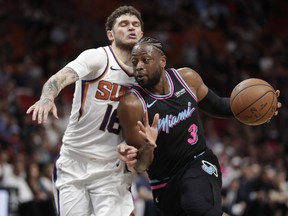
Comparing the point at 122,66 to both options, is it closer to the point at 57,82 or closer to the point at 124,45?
the point at 124,45

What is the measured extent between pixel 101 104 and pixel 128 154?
0.63m

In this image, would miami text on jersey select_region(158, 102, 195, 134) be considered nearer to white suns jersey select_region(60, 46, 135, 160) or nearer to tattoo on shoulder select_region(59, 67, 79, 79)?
white suns jersey select_region(60, 46, 135, 160)

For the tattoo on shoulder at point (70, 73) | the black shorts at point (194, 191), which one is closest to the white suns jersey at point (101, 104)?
the tattoo on shoulder at point (70, 73)

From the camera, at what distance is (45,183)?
1127 cm

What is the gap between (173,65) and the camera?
17594 mm

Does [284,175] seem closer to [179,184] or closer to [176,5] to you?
[179,184]

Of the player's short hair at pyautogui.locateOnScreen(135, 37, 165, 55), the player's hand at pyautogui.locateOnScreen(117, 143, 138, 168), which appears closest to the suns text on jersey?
the player's short hair at pyautogui.locateOnScreen(135, 37, 165, 55)

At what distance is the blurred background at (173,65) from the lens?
1120 centimetres

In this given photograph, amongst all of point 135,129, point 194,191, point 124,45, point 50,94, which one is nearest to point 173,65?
point 124,45

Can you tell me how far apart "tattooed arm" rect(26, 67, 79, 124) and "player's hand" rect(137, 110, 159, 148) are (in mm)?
708

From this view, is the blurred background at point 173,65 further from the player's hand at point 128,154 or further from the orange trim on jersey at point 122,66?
the player's hand at point 128,154

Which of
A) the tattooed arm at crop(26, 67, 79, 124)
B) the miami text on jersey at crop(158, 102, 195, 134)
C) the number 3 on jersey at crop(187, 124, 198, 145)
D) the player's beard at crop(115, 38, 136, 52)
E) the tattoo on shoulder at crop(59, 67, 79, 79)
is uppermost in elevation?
the player's beard at crop(115, 38, 136, 52)

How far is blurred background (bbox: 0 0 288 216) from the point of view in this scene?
11195 mm

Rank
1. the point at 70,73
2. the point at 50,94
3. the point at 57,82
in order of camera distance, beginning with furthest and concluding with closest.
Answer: the point at 70,73
the point at 57,82
the point at 50,94
